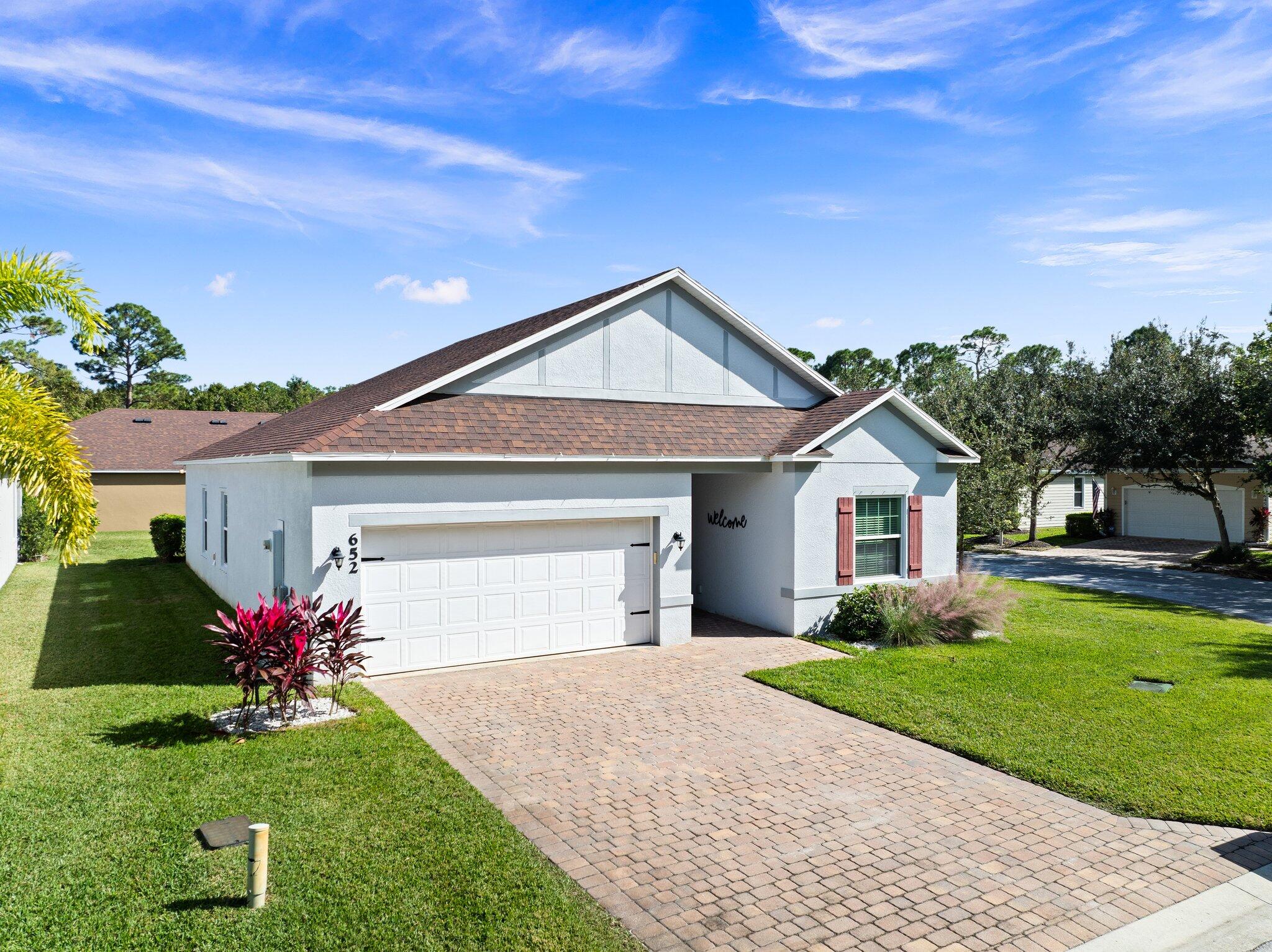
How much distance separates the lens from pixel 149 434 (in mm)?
35656

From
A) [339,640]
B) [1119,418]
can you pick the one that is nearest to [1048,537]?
[1119,418]

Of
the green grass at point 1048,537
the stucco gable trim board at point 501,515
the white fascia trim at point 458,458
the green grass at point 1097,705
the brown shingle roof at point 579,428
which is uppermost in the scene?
the brown shingle roof at point 579,428

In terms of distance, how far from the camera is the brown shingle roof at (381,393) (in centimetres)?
1273

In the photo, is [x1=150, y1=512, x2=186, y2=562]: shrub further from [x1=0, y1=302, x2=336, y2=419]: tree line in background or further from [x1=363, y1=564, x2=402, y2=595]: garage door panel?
[x1=0, y1=302, x2=336, y2=419]: tree line in background

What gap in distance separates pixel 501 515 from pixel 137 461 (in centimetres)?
2852

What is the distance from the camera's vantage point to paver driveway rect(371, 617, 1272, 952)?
18.1 feet

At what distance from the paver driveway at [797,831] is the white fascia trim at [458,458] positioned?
10.6ft

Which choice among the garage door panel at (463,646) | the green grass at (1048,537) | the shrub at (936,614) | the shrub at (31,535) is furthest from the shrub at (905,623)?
the shrub at (31,535)

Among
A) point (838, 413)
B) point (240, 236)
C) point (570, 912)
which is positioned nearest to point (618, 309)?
point (838, 413)

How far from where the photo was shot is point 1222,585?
855 inches

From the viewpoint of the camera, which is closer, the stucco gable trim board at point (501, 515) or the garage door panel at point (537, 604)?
the stucco gable trim board at point (501, 515)

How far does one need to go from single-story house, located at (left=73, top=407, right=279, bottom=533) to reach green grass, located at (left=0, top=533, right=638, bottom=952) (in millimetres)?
25451

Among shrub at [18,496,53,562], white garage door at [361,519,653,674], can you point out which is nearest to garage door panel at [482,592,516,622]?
white garage door at [361,519,653,674]

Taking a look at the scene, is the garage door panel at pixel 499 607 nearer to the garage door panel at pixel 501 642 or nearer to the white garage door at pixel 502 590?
the white garage door at pixel 502 590
